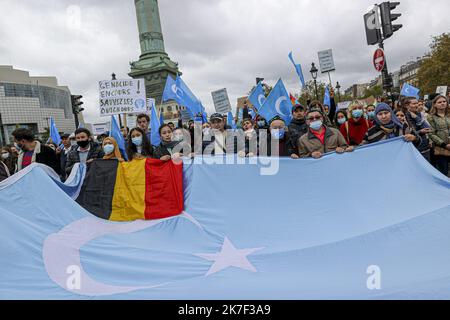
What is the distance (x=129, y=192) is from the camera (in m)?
4.48

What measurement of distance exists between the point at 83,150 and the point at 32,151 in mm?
718

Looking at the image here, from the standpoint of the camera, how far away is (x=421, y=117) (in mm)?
5070

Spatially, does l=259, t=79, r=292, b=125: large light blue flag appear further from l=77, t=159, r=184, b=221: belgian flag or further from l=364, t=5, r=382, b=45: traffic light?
l=364, t=5, r=382, b=45: traffic light

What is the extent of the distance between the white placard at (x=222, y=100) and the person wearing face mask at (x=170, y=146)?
179 inches

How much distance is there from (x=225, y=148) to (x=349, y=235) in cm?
213

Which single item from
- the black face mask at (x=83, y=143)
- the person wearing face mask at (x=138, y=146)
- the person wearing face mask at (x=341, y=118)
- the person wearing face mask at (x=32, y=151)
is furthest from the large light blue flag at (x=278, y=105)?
the person wearing face mask at (x=32, y=151)

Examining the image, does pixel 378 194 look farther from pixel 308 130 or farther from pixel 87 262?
pixel 87 262

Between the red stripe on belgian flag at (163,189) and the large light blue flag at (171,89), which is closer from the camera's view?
the red stripe on belgian flag at (163,189)

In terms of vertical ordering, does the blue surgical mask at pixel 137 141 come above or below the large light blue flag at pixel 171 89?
below

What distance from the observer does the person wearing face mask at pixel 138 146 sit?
493 centimetres

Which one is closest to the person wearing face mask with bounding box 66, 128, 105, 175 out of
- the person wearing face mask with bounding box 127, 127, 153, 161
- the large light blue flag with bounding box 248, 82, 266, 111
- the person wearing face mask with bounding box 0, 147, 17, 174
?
the person wearing face mask with bounding box 127, 127, 153, 161

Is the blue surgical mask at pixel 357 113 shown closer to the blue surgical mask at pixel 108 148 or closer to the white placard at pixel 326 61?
the blue surgical mask at pixel 108 148

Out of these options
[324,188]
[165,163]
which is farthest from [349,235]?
[165,163]

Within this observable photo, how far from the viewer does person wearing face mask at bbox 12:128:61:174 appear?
486 centimetres
